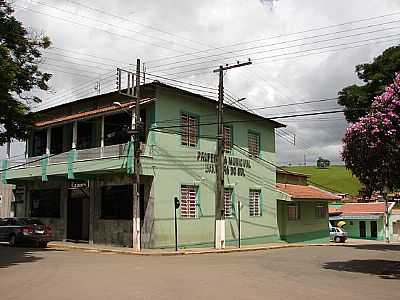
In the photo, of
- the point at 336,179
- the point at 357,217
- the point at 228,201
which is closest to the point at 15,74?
the point at 228,201

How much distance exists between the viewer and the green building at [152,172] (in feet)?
87.0

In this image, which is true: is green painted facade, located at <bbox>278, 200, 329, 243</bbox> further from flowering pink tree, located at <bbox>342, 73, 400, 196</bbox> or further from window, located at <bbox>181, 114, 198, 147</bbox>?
flowering pink tree, located at <bbox>342, 73, 400, 196</bbox>

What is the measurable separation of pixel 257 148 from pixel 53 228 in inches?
544

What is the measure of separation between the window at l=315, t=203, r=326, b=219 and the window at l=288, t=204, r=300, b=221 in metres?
3.51

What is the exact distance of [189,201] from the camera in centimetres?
2842

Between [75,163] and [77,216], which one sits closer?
[75,163]

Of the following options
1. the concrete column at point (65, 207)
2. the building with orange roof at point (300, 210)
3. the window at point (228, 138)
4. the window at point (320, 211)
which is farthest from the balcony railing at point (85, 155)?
the window at point (320, 211)

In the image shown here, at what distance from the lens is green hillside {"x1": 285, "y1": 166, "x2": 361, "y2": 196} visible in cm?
8962

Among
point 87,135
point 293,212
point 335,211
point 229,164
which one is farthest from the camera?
point 335,211

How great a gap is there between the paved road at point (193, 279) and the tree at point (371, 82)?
982 centimetres

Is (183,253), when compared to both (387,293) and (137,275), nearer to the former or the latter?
(137,275)

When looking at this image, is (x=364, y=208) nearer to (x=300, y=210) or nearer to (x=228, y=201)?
(x=300, y=210)

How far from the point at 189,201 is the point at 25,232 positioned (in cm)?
850

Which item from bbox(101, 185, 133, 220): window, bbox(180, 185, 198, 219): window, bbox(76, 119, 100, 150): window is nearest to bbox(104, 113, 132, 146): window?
bbox(76, 119, 100, 150): window
